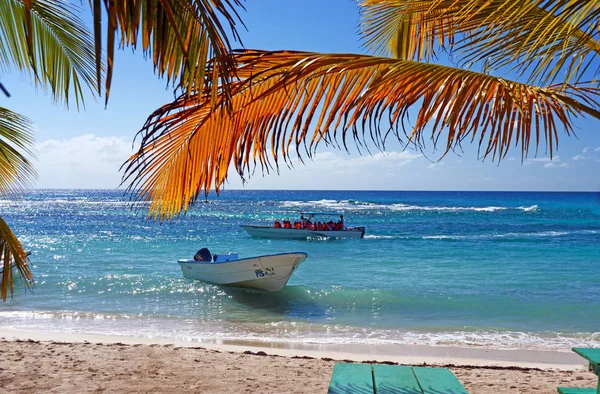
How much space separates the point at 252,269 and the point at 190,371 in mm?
8181

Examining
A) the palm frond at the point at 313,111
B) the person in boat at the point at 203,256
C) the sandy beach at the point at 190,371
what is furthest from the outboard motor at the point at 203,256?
the palm frond at the point at 313,111

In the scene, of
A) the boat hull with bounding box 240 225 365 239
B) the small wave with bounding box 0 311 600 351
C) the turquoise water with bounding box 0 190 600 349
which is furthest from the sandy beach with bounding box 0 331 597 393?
the boat hull with bounding box 240 225 365 239

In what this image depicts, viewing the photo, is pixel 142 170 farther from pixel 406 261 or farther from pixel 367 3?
pixel 406 261

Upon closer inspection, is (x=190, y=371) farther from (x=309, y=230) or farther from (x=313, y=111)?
(x=309, y=230)

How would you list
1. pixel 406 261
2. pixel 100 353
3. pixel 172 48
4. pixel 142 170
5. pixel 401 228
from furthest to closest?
pixel 401 228
pixel 406 261
pixel 100 353
pixel 142 170
pixel 172 48

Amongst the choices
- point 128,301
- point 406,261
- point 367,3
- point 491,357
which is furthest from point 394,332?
point 406,261

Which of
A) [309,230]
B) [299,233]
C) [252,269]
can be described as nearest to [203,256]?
[252,269]

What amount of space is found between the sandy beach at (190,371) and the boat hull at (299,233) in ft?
78.7

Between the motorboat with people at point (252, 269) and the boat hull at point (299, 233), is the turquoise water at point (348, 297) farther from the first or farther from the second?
the boat hull at point (299, 233)

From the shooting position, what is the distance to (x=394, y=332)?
11.6 metres

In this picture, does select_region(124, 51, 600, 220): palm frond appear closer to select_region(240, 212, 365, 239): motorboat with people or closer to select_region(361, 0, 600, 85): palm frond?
select_region(361, 0, 600, 85): palm frond

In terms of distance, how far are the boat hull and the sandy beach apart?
24001 millimetres

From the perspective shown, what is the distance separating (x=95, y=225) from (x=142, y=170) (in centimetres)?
4978

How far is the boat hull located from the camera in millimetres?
33531
